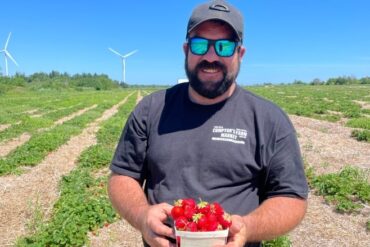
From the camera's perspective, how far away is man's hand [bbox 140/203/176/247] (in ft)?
7.14

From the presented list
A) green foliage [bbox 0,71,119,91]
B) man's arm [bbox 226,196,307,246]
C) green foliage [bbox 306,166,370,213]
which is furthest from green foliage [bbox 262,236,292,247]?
green foliage [bbox 0,71,119,91]

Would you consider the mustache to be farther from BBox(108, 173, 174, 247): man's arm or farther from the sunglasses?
BBox(108, 173, 174, 247): man's arm

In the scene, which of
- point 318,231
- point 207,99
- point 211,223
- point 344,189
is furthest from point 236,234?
point 344,189

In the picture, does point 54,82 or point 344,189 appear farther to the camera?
point 54,82

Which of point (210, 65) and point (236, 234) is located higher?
point (210, 65)

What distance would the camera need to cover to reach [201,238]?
2.01m

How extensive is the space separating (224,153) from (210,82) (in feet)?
1.61

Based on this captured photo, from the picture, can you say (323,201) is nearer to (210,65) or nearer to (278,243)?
(278,243)

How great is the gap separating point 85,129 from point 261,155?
16401mm

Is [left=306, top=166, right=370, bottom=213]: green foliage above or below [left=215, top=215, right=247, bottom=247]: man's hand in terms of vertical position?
below

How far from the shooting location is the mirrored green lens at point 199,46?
273cm

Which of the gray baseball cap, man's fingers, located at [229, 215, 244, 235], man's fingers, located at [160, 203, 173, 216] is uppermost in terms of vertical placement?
the gray baseball cap

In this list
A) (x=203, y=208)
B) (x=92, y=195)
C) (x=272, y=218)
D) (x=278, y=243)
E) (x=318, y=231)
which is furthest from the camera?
(x=92, y=195)

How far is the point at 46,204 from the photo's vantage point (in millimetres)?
7852
